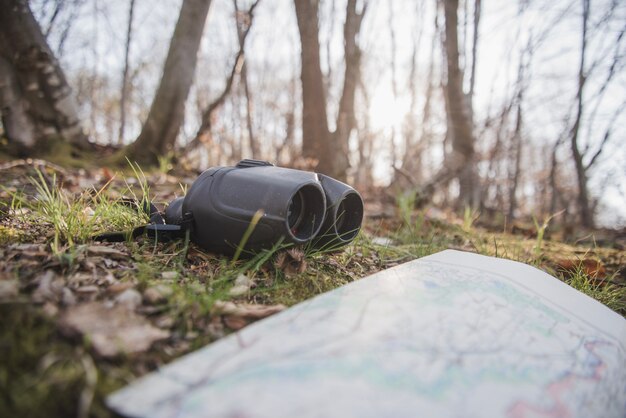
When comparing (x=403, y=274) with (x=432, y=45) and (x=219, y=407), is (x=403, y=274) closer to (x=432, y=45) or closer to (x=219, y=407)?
(x=219, y=407)

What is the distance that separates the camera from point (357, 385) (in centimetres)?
72

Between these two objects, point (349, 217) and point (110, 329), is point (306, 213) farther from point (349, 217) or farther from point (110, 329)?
point (110, 329)

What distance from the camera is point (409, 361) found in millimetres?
808

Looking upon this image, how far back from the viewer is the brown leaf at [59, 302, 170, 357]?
739 mm

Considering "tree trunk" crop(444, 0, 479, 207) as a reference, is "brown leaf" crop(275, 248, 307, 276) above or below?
below

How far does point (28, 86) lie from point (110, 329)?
3.41 m

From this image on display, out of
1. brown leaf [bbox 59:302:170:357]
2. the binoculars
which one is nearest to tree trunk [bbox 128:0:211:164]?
the binoculars

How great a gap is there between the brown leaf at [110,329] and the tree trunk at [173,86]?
3.15 m

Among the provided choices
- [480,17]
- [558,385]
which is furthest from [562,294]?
[480,17]

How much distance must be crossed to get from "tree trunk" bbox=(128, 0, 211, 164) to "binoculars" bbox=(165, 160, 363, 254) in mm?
2537

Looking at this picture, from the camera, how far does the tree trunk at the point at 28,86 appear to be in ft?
9.73

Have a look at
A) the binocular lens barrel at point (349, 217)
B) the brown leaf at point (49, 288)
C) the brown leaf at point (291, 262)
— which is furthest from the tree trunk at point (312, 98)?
the brown leaf at point (49, 288)

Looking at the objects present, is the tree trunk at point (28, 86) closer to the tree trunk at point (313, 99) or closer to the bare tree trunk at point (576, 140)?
the tree trunk at point (313, 99)

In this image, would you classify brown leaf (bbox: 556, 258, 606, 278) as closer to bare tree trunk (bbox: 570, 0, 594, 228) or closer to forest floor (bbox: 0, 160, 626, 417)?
forest floor (bbox: 0, 160, 626, 417)
